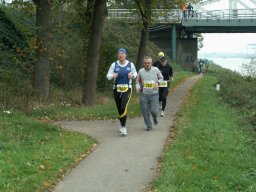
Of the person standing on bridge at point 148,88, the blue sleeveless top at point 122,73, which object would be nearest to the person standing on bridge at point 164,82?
the person standing on bridge at point 148,88

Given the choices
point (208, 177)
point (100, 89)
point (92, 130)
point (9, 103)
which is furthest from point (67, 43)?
point (208, 177)

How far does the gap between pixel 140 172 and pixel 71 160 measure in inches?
53.2

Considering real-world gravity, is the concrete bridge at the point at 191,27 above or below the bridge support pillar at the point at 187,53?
above

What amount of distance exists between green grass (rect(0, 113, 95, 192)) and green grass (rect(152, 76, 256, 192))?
66.1 inches

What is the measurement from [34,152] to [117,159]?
1.53m

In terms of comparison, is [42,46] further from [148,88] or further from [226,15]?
[226,15]

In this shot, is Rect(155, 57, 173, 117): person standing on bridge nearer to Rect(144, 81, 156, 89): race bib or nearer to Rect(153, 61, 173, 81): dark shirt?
Rect(153, 61, 173, 81): dark shirt

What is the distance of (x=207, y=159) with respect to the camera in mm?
8711

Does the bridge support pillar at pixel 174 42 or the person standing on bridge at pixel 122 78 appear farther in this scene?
the bridge support pillar at pixel 174 42

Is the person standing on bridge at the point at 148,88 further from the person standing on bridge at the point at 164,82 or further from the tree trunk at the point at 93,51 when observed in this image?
the tree trunk at the point at 93,51

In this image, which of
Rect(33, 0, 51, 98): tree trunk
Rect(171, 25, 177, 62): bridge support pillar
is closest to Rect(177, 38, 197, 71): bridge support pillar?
Rect(171, 25, 177, 62): bridge support pillar

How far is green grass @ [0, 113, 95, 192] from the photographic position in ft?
23.2

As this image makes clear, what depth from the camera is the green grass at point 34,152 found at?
7.06m

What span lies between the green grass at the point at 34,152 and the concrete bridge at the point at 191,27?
42855mm
